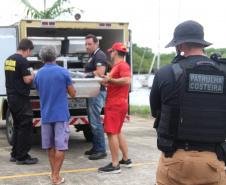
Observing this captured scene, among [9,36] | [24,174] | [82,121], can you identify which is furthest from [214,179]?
[9,36]

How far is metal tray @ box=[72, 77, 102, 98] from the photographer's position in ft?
17.9

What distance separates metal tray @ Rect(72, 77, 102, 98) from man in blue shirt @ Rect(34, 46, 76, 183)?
29.2 inches

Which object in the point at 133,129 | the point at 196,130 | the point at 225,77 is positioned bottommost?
A: the point at 133,129

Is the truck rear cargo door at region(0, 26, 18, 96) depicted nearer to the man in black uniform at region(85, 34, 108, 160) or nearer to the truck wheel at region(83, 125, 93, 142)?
the man in black uniform at region(85, 34, 108, 160)

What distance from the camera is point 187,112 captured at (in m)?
2.51

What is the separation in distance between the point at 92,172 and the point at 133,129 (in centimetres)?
482

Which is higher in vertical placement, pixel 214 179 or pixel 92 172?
pixel 214 179

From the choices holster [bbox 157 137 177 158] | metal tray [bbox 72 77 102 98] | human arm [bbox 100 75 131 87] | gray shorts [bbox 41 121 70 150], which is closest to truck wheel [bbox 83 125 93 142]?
metal tray [bbox 72 77 102 98]

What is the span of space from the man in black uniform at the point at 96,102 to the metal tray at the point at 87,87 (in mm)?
372

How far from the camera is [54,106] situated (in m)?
4.62

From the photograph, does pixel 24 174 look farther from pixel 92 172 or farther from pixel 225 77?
pixel 225 77

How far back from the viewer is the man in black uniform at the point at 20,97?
5.51 meters

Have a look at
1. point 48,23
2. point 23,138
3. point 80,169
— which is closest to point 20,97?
point 23,138

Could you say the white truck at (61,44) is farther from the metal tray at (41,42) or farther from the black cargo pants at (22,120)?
the black cargo pants at (22,120)
